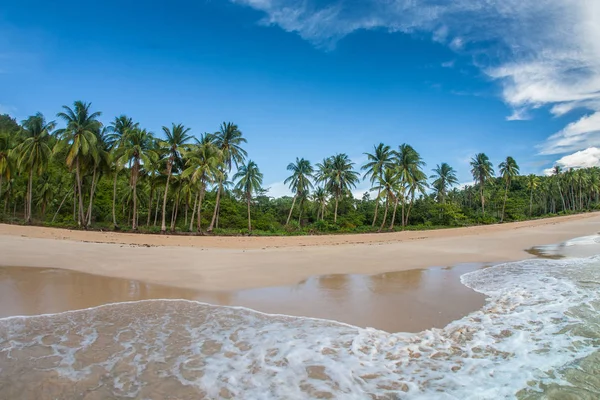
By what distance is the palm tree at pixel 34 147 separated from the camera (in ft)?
91.7

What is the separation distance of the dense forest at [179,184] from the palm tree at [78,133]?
0.09m

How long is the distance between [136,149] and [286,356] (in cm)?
2825

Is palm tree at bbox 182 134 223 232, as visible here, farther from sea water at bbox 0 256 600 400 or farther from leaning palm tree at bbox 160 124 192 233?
sea water at bbox 0 256 600 400

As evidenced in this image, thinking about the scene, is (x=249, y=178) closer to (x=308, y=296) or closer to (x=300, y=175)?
(x=300, y=175)

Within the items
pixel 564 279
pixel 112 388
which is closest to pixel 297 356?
pixel 112 388

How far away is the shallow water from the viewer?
307cm

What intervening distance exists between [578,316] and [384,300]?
333cm

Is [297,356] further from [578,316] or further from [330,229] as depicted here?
[330,229]

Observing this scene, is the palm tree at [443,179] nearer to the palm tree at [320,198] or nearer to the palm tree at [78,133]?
the palm tree at [320,198]

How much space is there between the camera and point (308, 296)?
6871mm

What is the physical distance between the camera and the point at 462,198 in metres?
75.9

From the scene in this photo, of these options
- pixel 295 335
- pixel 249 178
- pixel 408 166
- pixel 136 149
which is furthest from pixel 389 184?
pixel 295 335

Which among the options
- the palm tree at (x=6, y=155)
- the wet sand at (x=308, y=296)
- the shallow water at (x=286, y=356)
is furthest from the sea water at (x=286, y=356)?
the palm tree at (x=6, y=155)

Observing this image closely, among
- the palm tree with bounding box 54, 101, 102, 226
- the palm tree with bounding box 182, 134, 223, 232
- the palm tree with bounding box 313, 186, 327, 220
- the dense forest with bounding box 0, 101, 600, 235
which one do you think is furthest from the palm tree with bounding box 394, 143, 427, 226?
the palm tree with bounding box 54, 101, 102, 226
